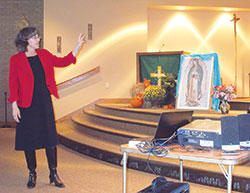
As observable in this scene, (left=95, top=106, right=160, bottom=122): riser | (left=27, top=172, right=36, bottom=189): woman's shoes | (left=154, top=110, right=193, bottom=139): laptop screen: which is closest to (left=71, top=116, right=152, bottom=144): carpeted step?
(left=95, top=106, right=160, bottom=122): riser

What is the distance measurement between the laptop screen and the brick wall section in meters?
7.33

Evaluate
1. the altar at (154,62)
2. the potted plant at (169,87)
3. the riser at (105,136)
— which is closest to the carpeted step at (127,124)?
the riser at (105,136)

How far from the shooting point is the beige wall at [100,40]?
28.1 ft

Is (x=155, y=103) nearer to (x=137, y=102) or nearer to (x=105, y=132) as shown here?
(x=137, y=102)

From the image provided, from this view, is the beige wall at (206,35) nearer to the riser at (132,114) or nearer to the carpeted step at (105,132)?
the riser at (132,114)

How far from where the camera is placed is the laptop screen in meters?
2.45

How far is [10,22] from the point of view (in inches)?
365

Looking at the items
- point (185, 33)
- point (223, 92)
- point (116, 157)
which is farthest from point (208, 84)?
point (185, 33)

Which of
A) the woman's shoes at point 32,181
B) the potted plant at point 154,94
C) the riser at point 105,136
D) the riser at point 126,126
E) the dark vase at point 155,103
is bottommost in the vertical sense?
the woman's shoes at point 32,181

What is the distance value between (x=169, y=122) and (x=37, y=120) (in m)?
1.76

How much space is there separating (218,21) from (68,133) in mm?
5179

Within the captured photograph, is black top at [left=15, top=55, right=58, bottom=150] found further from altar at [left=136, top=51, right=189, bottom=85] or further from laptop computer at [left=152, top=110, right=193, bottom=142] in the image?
altar at [left=136, top=51, right=189, bottom=85]

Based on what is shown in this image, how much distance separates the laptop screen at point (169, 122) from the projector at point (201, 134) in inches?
2.5

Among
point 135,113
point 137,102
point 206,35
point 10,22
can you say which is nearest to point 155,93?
point 137,102
